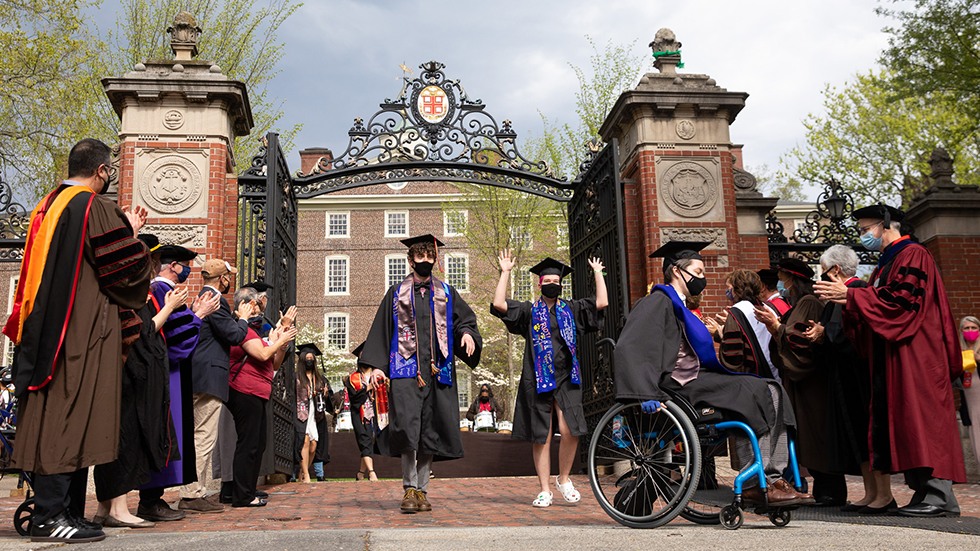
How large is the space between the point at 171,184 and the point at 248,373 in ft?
12.1

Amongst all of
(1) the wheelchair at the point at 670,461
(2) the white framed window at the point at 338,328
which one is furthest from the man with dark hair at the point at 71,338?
(2) the white framed window at the point at 338,328

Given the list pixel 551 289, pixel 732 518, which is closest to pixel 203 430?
pixel 551 289

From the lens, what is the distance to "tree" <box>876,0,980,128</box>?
40.1 ft

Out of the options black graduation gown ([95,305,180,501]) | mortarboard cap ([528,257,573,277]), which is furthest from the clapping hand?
mortarboard cap ([528,257,573,277])

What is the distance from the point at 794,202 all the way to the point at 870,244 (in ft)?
134

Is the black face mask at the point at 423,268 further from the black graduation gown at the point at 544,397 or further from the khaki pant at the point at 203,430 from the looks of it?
the khaki pant at the point at 203,430

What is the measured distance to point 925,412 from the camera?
5465 mm

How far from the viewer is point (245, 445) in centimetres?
691

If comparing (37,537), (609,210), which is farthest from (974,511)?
(37,537)

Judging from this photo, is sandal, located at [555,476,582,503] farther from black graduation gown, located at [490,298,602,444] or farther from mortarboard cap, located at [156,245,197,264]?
mortarboard cap, located at [156,245,197,264]

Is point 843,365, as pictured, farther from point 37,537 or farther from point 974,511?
point 37,537

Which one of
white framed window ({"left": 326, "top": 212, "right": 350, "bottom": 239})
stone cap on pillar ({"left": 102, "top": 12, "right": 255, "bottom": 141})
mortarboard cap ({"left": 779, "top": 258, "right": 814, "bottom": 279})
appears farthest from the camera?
white framed window ({"left": 326, "top": 212, "right": 350, "bottom": 239})

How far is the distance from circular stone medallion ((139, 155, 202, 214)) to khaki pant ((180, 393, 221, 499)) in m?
3.77

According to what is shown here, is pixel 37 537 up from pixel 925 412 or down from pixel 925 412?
down
